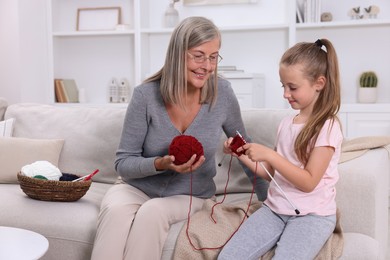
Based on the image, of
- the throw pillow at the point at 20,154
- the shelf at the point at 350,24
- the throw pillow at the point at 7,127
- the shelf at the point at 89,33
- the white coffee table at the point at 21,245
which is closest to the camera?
the white coffee table at the point at 21,245

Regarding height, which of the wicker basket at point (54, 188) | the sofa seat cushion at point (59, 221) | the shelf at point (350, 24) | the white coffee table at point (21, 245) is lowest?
the sofa seat cushion at point (59, 221)

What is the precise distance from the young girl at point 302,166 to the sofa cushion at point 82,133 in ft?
2.87

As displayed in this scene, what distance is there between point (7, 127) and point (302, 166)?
1.56 m

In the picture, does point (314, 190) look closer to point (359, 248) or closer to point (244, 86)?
point (359, 248)

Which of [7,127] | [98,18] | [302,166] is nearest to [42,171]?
[7,127]

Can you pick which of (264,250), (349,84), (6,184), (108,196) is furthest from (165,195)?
(349,84)

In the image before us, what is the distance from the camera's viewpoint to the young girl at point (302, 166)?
5.45 feet

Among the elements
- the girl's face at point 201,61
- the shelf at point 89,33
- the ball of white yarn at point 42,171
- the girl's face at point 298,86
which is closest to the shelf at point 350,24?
the shelf at point 89,33

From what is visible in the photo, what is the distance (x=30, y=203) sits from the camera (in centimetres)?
217

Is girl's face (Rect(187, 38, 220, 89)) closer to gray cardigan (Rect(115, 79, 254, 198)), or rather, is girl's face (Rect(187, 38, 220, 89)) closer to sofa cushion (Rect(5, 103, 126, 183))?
gray cardigan (Rect(115, 79, 254, 198))

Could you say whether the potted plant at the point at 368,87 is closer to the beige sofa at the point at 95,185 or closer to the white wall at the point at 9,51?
the beige sofa at the point at 95,185

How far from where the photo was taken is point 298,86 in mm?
Result: 1751

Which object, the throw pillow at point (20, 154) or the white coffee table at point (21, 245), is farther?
the throw pillow at point (20, 154)

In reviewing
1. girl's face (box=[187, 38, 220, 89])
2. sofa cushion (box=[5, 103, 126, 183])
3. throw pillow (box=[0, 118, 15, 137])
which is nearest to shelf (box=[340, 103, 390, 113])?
sofa cushion (box=[5, 103, 126, 183])
